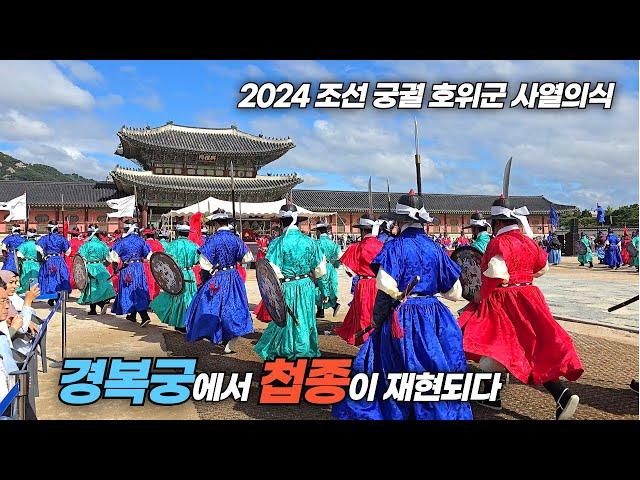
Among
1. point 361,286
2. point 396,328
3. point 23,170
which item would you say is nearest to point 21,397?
point 396,328

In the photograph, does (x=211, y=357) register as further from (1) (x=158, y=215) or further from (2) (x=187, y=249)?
(1) (x=158, y=215)

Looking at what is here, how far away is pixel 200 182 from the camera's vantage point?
1199 inches

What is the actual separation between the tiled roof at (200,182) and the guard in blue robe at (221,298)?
947 inches

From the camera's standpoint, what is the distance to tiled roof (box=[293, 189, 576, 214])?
3703 cm

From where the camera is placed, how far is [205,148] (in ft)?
103

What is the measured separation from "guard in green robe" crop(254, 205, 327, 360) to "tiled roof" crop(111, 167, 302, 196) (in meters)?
24.9

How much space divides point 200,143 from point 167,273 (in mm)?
26802

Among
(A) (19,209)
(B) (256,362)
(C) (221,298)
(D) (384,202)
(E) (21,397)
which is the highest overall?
(D) (384,202)

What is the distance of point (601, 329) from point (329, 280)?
4.11 meters

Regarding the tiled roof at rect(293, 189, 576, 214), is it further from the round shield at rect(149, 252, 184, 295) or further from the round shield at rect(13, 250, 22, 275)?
the round shield at rect(149, 252, 184, 295)

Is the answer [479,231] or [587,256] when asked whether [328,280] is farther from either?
[587,256]

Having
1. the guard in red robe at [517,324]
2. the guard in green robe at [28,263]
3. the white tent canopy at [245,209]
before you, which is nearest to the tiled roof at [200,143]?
the white tent canopy at [245,209]

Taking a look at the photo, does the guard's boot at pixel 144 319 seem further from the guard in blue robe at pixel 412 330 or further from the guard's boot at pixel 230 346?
the guard in blue robe at pixel 412 330

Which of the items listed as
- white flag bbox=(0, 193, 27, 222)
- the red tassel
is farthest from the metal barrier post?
white flag bbox=(0, 193, 27, 222)
